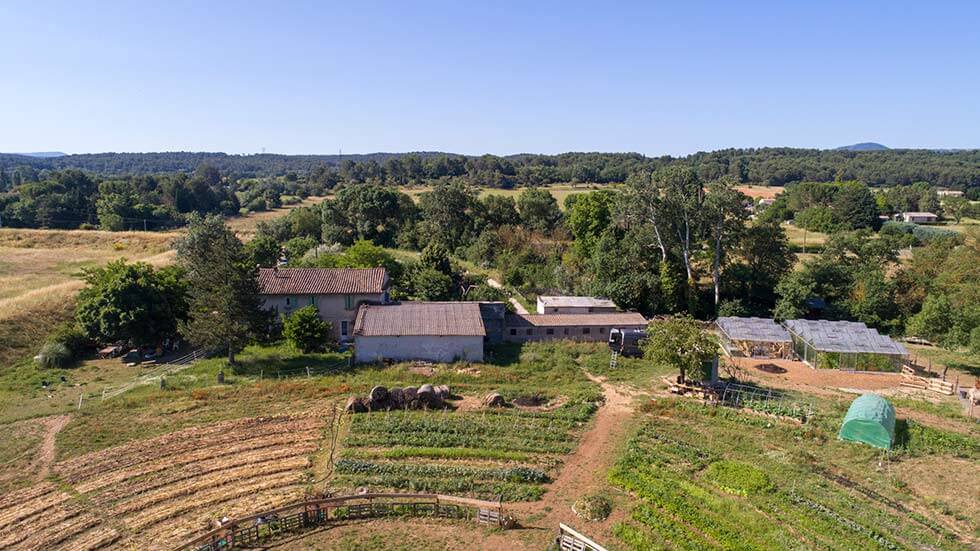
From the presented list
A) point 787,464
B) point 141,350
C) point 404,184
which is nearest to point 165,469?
point 141,350

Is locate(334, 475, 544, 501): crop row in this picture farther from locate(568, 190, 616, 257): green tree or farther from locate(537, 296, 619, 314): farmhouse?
locate(568, 190, 616, 257): green tree

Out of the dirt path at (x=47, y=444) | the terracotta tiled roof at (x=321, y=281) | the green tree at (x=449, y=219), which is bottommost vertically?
the dirt path at (x=47, y=444)

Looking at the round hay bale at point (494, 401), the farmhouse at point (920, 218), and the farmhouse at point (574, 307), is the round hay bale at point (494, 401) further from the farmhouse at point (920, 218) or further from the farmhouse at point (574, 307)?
the farmhouse at point (920, 218)

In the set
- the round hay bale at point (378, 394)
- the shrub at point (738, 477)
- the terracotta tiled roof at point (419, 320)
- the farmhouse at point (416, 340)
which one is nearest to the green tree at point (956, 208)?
the terracotta tiled roof at point (419, 320)

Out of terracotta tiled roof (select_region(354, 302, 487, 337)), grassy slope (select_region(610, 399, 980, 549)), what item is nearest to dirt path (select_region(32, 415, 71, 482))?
terracotta tiled roof (select_region(354, 302, 487, 337))

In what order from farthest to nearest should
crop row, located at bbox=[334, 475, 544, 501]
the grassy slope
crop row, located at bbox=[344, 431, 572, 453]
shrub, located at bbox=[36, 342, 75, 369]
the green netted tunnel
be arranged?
shrub, located at bbox=[36, 342, 75, 369]
the green netted tunnel
crop row, located at bbox=[344, 431, 572, 453]
crop row, located at bbox=[334, 475, 544, 501]
the grassy slope

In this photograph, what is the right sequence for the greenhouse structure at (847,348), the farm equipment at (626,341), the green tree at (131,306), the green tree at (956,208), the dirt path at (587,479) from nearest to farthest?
1. the dirt path at (587,479)
2. the greenhouse structure at (847,348)
3. the green tree at (131,306)
4. the farm equipment at (626,341)
5. the green tree at (956,208)
